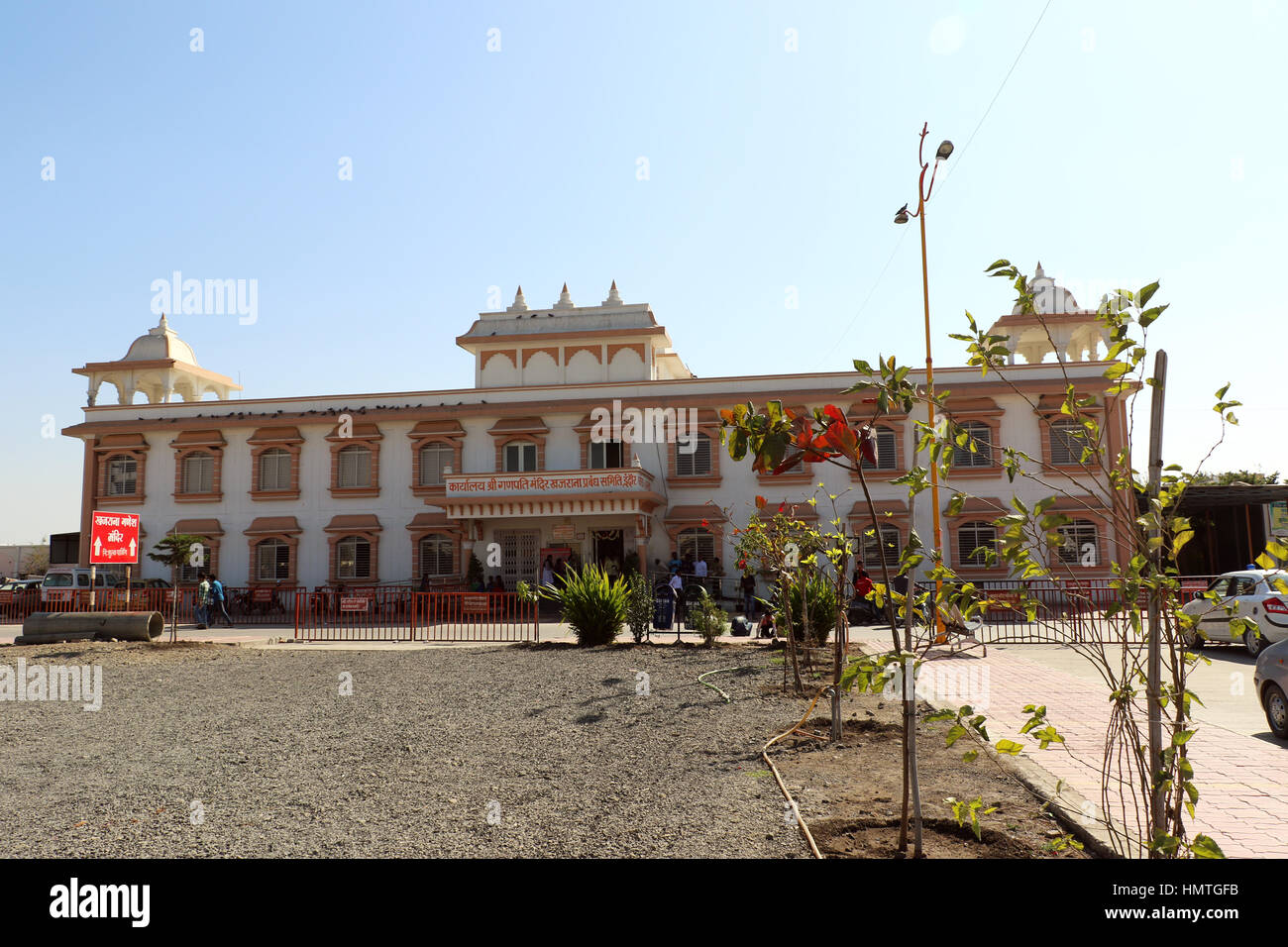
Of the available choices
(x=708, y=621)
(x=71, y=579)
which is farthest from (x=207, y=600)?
(x=708, y=621)

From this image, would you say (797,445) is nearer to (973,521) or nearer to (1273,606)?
(1273,606)

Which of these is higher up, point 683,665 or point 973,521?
point 973,521

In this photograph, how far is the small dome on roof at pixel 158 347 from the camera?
107 ft

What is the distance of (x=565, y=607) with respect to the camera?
49.3ft

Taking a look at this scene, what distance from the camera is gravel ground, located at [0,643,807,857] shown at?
4.49 metres

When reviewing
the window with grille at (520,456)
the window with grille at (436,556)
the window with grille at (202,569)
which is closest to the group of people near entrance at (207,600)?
the window with grille at (202,569)

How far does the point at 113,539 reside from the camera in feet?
58.1

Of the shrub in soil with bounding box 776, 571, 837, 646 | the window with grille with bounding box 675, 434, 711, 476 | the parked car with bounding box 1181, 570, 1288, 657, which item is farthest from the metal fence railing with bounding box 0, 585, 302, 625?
the parked car with bounding box 1181, 570, 1288, 657

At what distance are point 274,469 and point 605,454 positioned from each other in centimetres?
1186

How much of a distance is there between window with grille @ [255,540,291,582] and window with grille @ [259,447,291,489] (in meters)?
2.06
